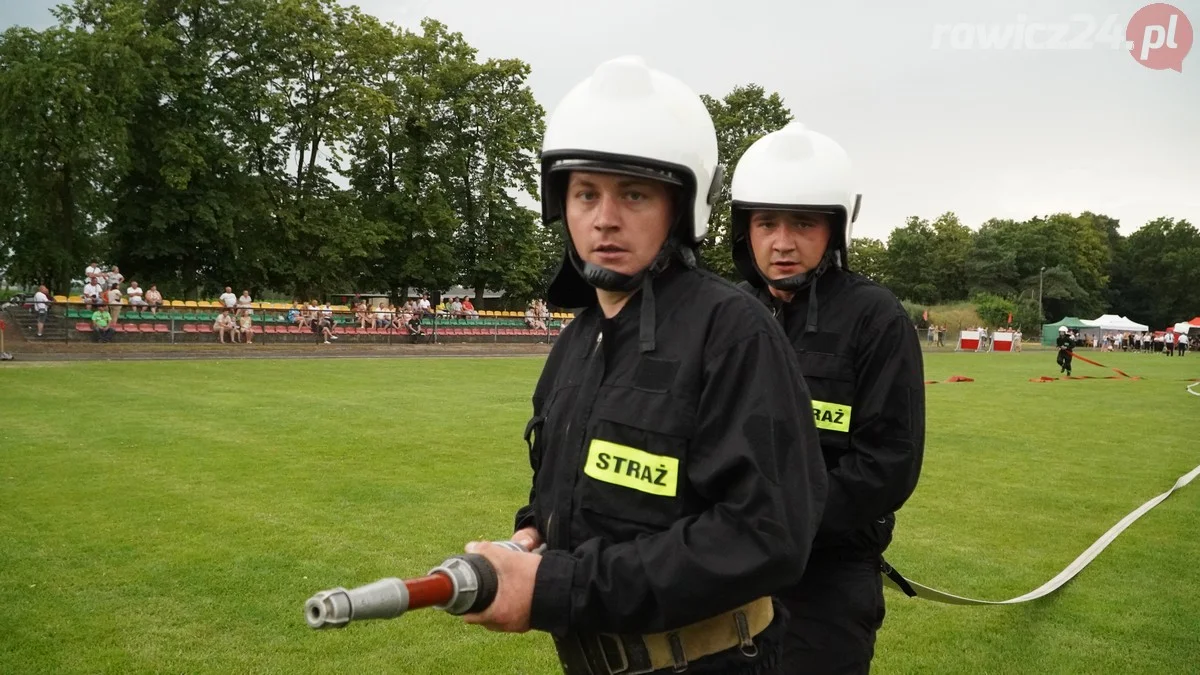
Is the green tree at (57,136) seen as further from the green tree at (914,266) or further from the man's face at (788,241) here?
the green tree at (914,266)

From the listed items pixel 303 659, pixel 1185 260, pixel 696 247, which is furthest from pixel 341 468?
pixel 1185 260

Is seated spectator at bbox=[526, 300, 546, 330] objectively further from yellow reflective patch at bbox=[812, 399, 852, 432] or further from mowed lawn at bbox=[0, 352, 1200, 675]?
yellow reflective patch at bbox=[812, 399, 852, 432]

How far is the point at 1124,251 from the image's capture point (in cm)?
11294

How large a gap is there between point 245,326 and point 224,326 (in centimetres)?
73

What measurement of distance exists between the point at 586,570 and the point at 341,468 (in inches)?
314

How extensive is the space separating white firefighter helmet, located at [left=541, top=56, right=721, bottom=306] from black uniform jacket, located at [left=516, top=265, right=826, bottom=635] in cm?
16

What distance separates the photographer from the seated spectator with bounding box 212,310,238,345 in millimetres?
28016

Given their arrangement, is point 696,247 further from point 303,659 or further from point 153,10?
point 153,10

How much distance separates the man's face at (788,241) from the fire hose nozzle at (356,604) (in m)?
2.08

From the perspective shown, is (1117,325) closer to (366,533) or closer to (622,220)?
(366,533)

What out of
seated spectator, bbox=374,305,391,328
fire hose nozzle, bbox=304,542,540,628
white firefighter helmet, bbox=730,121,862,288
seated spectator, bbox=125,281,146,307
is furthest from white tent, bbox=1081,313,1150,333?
fire hose nozzle, bbox=304,542,540,628

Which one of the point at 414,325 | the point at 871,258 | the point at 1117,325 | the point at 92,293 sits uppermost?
the point at 871,258

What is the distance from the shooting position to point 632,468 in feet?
5.90

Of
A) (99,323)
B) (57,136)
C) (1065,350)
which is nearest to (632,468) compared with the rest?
(99,323)
